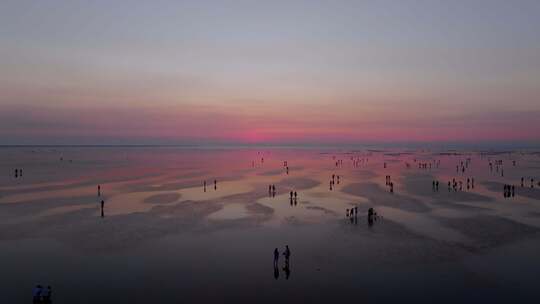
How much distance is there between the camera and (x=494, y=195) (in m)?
53.6

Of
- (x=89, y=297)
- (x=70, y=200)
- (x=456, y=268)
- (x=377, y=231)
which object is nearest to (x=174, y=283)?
(x=89, y=297)

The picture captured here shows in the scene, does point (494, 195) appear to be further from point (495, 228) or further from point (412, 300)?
point (412, 300)

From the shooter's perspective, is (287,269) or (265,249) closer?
(287,269)

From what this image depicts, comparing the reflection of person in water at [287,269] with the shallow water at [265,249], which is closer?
the shallow water at [265,249]

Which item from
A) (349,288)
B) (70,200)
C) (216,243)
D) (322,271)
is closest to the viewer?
(349,288)

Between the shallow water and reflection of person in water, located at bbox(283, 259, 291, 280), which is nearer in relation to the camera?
the shallow water

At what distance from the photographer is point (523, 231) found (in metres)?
31.2

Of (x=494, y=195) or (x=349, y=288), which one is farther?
(x=494, y=195)

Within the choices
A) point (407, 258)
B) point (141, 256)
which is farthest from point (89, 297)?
point (407, 258)

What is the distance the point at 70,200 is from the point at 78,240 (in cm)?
2229

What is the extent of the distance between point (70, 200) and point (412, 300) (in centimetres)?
4301

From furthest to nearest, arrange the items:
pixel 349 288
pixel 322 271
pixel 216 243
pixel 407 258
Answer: pixel 216 243
pixel 407 258
pixel 322 271
pixel 349 288

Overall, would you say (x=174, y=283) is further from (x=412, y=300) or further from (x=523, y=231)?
(x=523, y=231)

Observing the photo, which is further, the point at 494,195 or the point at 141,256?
the point at 494,195
